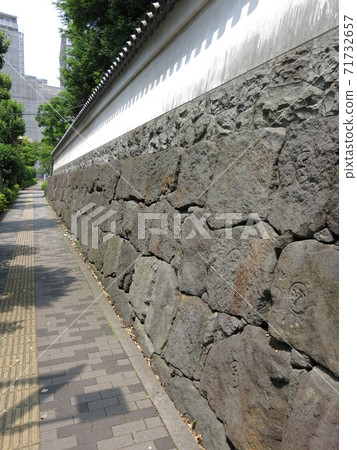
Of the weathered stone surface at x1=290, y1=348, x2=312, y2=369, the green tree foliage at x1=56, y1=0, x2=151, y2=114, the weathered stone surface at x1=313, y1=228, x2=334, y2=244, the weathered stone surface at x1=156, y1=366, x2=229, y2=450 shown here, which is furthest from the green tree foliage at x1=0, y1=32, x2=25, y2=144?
the weathered stone surface at x1=290, y1=348, x2=312, y2=369

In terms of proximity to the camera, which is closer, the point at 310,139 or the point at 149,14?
the point at 310,139

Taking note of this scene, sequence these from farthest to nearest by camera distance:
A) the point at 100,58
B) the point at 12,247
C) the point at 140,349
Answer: the point at 100,58 < the point at 12,247 < the point at 140,349

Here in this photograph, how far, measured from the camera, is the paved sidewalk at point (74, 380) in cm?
273

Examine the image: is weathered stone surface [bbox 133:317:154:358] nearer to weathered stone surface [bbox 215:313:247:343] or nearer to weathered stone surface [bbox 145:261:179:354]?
weathered stone surface [bbox 145:261:179:354]

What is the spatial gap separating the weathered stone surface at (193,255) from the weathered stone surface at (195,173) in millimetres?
157

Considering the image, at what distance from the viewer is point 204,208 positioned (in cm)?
293

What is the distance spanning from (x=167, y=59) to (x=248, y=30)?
1764mm

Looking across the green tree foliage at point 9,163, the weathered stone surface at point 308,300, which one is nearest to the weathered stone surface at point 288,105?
the weathered stone surface at point 308,300

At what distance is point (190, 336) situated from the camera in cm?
299

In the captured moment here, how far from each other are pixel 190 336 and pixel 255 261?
1062mm

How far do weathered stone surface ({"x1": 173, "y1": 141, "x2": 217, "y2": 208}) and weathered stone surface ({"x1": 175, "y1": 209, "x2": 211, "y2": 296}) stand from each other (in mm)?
157

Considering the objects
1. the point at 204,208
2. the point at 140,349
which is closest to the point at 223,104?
the point at 204,208
